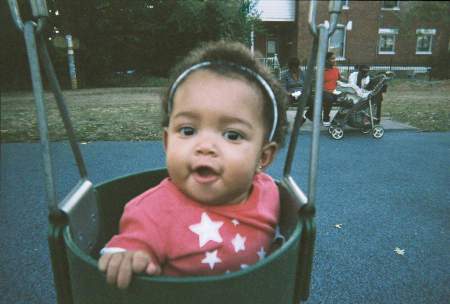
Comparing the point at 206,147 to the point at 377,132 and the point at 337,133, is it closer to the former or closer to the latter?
the point at 337,133

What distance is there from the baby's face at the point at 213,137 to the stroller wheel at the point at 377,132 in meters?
4.41

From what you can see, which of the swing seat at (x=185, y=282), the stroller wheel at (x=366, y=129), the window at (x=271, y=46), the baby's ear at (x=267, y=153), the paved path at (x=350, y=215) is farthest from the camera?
the window at (x=271, y=46)

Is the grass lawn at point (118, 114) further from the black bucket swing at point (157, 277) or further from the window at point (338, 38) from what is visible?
the black bucket swing at point (157, 277)

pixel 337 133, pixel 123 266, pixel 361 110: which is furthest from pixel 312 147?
pixel 361 110

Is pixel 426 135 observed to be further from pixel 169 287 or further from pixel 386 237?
pixel 169 287

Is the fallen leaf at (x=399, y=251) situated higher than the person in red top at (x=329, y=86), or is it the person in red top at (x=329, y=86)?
the person in red top at (x=329, y=86)

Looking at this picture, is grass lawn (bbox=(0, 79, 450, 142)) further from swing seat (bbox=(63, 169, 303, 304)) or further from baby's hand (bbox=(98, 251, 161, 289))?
baby's hand (bbox=(98, 251, 161, 289))

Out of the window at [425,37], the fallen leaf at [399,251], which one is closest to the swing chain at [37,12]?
the window at [425,37]

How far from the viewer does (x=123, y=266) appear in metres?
0.71

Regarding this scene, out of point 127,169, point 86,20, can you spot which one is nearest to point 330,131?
point 127,169

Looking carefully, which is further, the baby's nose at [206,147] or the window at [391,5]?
the baby's nose at [206,147]

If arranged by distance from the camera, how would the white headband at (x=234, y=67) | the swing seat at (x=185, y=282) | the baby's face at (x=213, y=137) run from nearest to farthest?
the swing seat at (x=185, y=282) < the baby's face at (x=213, y=137) < the white headband at (x=234, y=67)

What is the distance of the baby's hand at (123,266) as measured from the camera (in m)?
0.69

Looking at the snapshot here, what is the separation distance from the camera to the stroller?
5.05m
